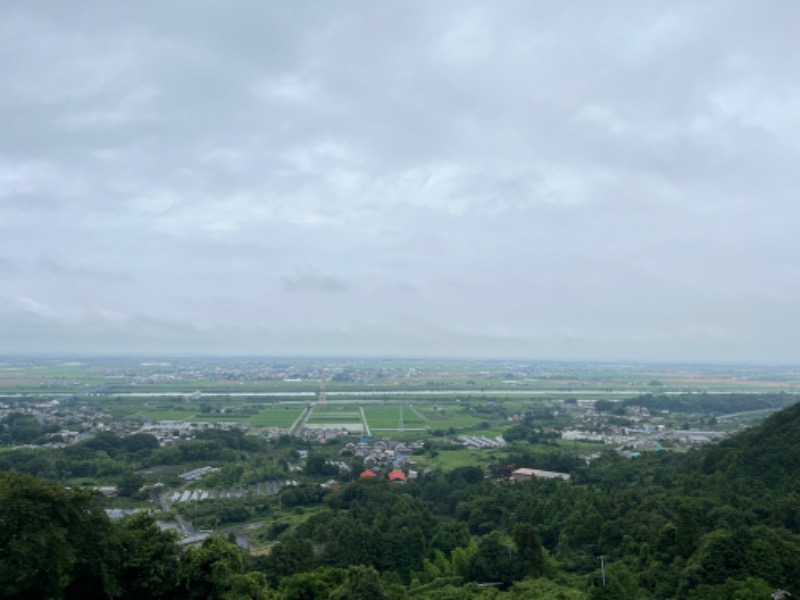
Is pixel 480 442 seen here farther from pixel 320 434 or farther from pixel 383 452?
pixel 320 434

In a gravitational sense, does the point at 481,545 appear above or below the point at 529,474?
above

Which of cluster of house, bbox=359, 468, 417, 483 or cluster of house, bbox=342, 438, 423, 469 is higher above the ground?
cluster of house, bbox=359, 468, 417, 483

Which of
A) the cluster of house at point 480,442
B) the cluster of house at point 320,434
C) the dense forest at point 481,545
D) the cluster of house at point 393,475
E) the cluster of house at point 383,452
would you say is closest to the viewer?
the dense forest at point 481,545

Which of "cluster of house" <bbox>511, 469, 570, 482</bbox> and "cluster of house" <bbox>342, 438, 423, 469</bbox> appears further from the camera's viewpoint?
"cluster of house" <bbox>342, 438, 423, 469</bbox>

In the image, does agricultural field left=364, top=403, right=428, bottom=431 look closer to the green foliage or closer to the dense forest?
the dense forest

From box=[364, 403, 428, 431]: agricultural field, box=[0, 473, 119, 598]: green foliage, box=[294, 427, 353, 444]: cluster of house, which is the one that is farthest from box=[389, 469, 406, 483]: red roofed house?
box=[0, 473, 119, 598]: green foliage

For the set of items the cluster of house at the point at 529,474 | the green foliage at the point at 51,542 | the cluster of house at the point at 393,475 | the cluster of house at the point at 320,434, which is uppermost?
Answer: the green foliage at the point at 51,542

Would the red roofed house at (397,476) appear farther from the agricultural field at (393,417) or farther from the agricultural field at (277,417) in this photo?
the agricultural field at (277,417)

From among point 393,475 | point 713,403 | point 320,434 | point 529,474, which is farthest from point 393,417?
point 713,403

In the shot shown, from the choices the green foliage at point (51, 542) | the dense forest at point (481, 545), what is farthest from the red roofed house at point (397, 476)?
the green foliage at point (51, 542)
